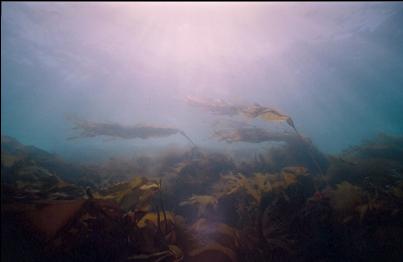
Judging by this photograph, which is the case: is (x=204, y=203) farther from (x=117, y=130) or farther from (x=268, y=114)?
(x=117, y=130)

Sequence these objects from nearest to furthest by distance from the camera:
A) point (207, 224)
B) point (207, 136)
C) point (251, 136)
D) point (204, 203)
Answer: point (207, 224)
point (204, 203)
point (251, 136)
point (207, 136)

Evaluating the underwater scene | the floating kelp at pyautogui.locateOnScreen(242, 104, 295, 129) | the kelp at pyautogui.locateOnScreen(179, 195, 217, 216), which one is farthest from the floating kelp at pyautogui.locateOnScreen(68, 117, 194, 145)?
the kelp at pyautogui.locateOnScreen(179, 195, 217, 216)

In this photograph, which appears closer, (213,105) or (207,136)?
(213,105)

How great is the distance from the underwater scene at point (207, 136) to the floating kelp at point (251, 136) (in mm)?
57

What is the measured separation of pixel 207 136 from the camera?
803 inches

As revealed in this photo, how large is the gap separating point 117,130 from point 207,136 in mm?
8908

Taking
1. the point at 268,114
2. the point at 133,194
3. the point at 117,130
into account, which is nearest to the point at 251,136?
the point at 268,114

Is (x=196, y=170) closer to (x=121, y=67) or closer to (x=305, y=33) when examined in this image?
(x=305, y=33)

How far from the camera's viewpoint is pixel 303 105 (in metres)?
40.2

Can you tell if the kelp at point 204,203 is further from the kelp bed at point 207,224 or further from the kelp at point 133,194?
the kelp at point 133,194

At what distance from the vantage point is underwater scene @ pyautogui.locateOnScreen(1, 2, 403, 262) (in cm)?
286

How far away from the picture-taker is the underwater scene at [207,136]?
2.86 meters

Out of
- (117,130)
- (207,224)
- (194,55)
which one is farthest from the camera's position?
(194,55)

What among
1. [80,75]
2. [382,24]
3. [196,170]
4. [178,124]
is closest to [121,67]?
[80,75]
